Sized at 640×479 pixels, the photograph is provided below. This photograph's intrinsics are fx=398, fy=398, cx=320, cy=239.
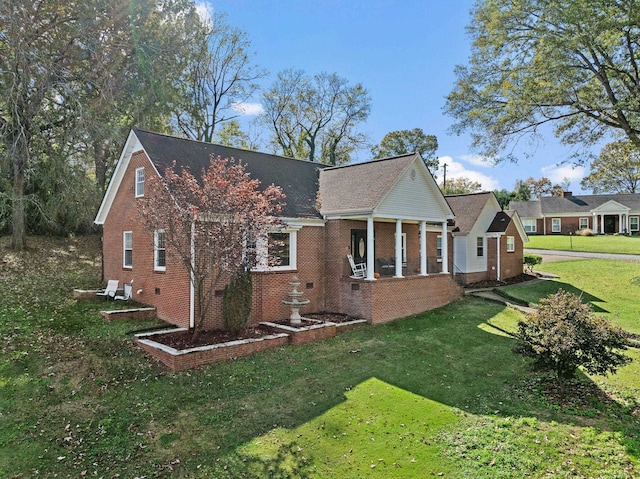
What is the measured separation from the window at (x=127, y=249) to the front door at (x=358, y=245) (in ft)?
28.5

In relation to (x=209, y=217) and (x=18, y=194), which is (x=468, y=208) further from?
(x=18, y=194)

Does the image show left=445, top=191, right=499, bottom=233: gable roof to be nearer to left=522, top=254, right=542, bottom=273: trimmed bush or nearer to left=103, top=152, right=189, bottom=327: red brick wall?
left=522, top=254, right=542, bottom=273: trimmed bush

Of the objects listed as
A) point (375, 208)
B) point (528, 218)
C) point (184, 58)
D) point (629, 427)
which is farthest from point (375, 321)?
point (528, 218)

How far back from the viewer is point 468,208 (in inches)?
966

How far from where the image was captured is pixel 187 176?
1009cm

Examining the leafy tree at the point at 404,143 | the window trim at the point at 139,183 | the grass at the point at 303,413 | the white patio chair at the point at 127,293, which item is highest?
the leafy tree at the point at 404,143

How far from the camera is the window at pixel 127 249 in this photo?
15.6 m

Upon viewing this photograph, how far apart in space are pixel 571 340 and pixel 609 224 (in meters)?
51.1

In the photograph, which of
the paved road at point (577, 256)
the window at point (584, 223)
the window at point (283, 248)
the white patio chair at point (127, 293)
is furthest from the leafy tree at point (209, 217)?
the window at point (584, 223)

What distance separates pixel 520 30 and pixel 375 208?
987 cm

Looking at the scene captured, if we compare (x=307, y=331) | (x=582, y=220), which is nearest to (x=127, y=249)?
(x=307, y=331)

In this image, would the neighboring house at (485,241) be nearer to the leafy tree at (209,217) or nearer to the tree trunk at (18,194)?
the leafy tree at (209,217)

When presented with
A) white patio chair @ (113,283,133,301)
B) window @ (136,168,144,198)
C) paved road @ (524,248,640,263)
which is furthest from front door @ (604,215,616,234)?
white patio chair @ (113,283,133,301)

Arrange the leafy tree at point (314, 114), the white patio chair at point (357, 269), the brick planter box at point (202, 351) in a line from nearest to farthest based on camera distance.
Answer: the brick planter box at point (202, 351) < the white patio chair at point (357, 269) < the leafy tree at point (314, 114)
